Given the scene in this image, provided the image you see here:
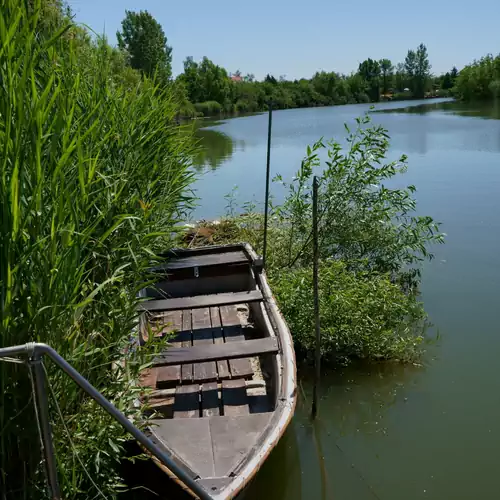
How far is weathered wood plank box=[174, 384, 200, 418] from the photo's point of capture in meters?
3.66

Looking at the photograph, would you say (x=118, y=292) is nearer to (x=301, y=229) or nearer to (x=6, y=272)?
(x=6, y=272)

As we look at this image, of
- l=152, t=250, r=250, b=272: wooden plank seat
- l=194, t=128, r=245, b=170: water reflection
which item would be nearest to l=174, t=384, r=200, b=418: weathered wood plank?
l=152, t=250, r=250, b=272: wooden plank seat

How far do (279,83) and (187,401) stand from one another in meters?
73.6

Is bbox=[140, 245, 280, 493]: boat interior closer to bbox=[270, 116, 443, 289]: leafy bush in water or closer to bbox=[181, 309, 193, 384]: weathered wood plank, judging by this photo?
bbox=[181, 309, 193, 384]: weathered wood plank

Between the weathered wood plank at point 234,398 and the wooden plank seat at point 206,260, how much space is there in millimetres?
1868

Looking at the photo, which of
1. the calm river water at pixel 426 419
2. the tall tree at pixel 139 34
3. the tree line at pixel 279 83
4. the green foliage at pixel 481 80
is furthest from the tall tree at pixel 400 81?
Result: the calm river water at pixel 426 419

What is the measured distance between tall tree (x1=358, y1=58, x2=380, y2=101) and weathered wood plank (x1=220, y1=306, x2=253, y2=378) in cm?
8027

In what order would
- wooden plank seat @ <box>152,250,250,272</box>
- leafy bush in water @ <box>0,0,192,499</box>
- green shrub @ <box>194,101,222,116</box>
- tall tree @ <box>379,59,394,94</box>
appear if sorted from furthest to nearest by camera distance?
tall tree @ <box>379,59,394,94</box> < green shrub @ <box>194,101,222,116</box> < wooden plank seat @ <box>152,250,250,272</box> < leafy bush in water @ <box>0,0,192,499</box>

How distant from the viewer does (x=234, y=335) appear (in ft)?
15.9

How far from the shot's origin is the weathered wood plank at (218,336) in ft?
13.3

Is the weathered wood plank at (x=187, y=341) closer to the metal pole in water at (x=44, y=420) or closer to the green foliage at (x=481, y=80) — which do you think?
the metal pole in water at (x=44, y=420)

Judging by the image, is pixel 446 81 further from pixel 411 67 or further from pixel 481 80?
pixel 481 80

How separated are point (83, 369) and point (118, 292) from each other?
0.61 m

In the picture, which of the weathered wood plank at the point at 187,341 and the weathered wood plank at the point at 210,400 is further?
the weathered wood plank at the point at 187,341
